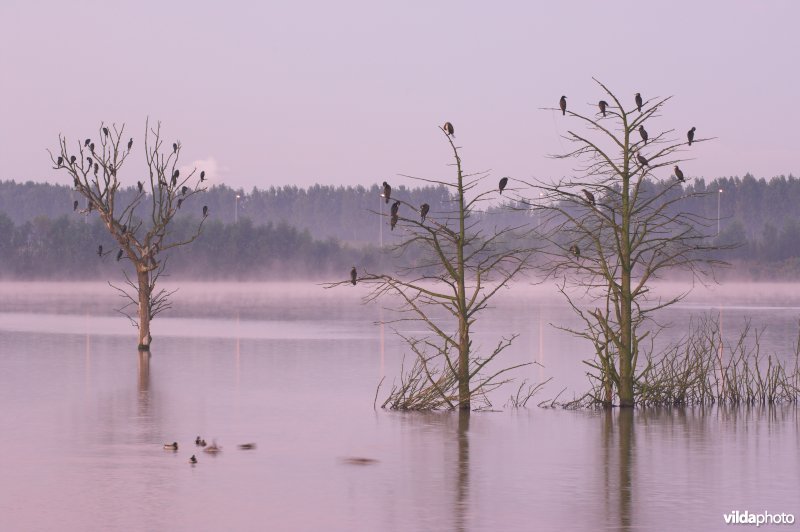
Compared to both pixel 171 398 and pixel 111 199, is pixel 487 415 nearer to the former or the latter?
pixel 171 398

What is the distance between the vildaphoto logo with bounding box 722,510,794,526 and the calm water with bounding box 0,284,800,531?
0.52 feet

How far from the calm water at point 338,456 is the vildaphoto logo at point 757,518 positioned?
160 millimetres

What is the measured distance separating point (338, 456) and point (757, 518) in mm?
6521

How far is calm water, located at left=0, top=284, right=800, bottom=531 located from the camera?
14500 mm

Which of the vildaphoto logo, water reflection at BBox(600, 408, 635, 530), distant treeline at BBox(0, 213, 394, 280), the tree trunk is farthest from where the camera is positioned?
distant treeline at BBox(0, 213, 394, 280)

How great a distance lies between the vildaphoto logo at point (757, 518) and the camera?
46.0 feet

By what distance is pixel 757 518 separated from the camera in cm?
1423

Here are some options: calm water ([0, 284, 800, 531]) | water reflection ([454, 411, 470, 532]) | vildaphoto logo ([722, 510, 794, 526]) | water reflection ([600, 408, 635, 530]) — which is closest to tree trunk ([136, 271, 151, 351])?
calm water ([0, 284, 800, 531])

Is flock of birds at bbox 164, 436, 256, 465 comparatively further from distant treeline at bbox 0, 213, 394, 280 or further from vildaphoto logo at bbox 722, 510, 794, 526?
distant treeline at bbox 0, 213, 394, 280

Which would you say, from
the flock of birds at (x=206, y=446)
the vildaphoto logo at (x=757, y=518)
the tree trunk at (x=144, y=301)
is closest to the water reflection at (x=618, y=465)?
the vildaphoto logo at (x=757, y=518)

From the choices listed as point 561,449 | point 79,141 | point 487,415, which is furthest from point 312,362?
point 561,449

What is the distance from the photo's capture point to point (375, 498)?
51.0 feet

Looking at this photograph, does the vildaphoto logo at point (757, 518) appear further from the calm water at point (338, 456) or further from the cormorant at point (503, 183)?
the cormorant at point (503, 183)

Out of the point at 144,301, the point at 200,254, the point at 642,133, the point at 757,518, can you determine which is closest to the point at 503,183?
the point at 642,133
